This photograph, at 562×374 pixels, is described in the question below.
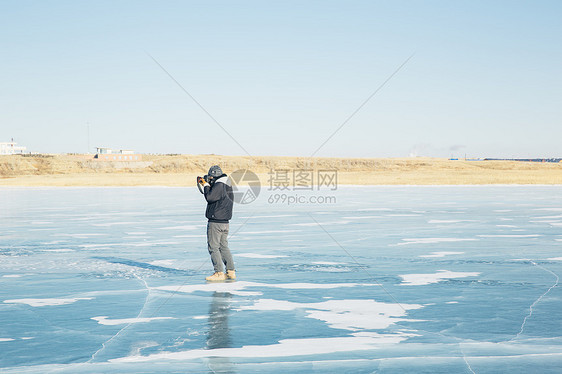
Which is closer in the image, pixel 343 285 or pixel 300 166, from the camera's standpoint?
pixel 343 285

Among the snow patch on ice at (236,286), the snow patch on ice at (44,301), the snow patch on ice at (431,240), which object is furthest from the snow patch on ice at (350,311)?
the snow patch on ice at (431,240)

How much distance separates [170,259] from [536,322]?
24.0ft

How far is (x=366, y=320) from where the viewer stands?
7.39m

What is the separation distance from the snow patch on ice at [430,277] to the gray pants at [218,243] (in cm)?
279

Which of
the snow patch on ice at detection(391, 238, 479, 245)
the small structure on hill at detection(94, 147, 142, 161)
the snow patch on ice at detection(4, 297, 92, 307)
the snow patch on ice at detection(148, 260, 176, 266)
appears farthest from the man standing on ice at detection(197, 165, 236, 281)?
the small structure on hill at detection(94, 147, 142, 161)

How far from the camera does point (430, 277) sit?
10148 mm

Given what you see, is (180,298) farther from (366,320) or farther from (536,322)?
(536,322)

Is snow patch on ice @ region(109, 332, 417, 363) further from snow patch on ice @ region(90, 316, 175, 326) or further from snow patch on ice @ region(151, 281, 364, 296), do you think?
snow patch on ice @ region(151, 281, 364, 296)

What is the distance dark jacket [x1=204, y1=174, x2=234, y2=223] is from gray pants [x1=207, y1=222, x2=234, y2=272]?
98 millimetres

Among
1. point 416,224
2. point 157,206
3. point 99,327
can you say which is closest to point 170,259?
point 99,327

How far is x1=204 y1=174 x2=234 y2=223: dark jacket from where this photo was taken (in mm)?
9461

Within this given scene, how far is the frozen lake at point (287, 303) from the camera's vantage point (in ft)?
19.3

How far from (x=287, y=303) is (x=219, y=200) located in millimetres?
2119

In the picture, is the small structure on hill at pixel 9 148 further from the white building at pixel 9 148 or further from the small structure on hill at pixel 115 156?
the small structure on hill at pixel 115 156
